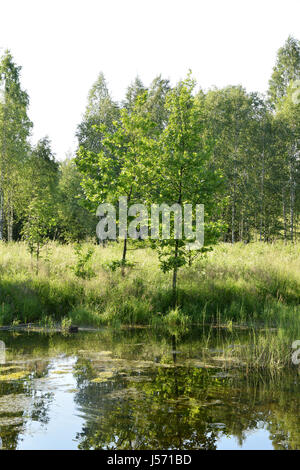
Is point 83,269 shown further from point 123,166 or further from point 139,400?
point 139,400

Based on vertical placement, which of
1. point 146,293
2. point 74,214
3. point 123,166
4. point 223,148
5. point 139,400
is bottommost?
point 139,400

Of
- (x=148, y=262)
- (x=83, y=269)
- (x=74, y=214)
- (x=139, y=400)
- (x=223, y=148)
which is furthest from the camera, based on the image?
(x=74, y=214)

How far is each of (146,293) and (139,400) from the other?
713 centimetres

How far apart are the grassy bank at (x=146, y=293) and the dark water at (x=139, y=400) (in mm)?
2950

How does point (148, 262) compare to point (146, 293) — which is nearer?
point (146, 293)

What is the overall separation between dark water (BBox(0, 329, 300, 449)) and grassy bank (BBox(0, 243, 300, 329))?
2.95m

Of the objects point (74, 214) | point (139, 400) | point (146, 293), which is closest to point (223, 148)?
point (74, 214)

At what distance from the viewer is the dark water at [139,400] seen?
478 centimetres

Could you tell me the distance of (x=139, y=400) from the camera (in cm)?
592

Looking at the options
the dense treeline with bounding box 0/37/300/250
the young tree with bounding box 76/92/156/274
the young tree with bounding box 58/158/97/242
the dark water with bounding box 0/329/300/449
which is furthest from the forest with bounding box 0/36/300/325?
the young tree with bounding box 58/158/97/242

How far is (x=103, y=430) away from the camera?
4.98 metres

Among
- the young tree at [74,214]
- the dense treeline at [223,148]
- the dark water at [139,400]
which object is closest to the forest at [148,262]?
the dark water at [139,400]

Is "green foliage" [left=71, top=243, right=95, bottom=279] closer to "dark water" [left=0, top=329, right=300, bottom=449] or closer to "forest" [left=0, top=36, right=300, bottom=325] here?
"forest" [left=0, top=36, right=300, bottom=325]
